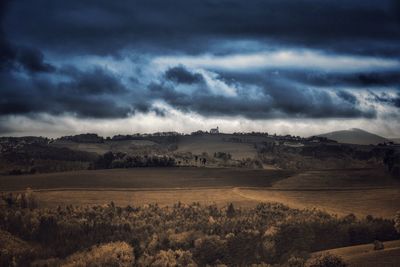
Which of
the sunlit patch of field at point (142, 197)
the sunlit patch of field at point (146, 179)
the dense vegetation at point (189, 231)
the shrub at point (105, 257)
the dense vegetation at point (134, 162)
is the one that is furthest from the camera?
the dense vegetation at point (134, 162)

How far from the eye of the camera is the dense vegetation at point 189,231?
93000 mm

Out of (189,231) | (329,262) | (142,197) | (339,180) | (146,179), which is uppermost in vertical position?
(339,180)

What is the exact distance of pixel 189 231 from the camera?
107875mm

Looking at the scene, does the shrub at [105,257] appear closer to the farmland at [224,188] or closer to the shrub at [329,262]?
the farmland at [224,188]

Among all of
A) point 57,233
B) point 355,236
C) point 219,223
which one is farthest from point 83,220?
point 355,236

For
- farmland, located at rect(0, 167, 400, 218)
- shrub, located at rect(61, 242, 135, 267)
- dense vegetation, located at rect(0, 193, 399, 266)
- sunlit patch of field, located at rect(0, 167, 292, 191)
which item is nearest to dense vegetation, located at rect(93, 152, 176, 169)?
sunlit patch of field, located at rect(0, 167, 292, 191)

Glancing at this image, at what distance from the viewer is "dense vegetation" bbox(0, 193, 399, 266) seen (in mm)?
93000

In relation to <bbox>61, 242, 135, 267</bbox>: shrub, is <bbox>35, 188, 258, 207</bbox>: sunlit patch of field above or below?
above

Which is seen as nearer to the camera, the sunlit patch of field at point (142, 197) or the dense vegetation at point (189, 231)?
the dense vegetation at point (189, 231)

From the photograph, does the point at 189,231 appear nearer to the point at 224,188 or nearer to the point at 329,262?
the point at 224,188

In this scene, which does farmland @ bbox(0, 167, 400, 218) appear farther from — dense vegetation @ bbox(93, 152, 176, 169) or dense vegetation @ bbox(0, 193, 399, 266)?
dense vegetation @ bbox(93, 152, 176, 169)

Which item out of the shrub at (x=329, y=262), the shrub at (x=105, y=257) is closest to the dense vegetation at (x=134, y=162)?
the shrub at (x=105, y=257)

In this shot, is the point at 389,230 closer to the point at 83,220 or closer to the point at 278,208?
the point at 278,208

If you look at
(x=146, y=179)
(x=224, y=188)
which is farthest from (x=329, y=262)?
(x=146, y=179)
